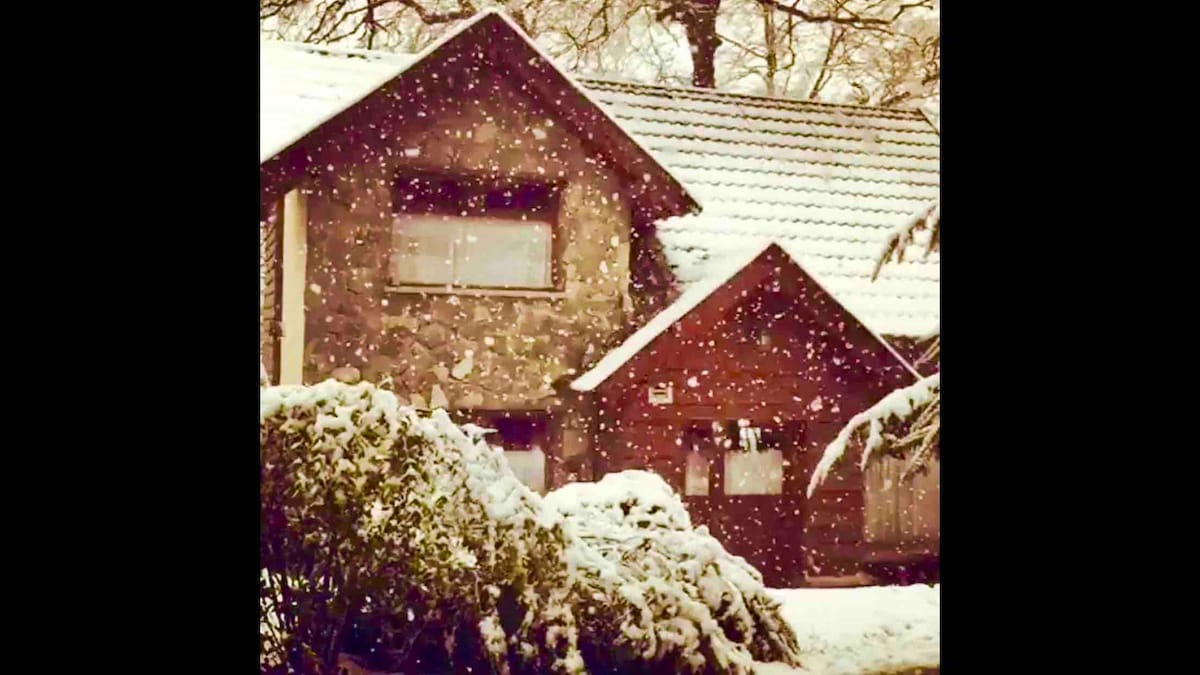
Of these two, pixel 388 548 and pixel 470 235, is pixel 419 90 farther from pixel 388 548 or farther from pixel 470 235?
pixel 388 548

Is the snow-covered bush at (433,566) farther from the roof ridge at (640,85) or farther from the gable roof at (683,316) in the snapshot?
the roof ridge at (640,85)

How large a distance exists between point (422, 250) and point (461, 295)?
0.47 ft

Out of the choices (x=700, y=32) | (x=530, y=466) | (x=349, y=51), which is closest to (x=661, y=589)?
(x=530, y=466)

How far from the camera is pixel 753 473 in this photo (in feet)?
9.28

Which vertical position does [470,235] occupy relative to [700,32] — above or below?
below

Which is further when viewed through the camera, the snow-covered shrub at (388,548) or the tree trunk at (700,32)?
the tree trunk at (700,32)

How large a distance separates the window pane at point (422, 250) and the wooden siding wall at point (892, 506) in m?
1.19

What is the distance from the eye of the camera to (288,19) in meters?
2.75

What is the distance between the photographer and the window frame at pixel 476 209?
275 centimetres

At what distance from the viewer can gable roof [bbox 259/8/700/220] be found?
2.71 metres

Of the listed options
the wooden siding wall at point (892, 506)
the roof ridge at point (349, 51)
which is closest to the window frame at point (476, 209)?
the roof ridge at point (349, 51)
